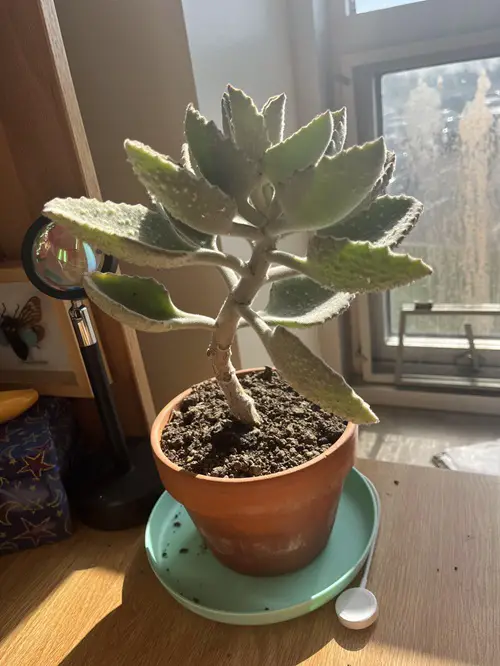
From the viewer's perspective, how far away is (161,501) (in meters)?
0.63

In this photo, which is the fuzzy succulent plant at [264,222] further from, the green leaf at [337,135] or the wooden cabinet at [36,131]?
the wooden cabinet at [36,131]

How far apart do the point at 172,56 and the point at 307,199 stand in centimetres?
40

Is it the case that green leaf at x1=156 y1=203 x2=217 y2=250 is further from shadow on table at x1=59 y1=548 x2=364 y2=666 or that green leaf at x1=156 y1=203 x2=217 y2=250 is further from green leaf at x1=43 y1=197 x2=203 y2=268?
shadow on table at x1=59 y1=548 x2=364 y2=666

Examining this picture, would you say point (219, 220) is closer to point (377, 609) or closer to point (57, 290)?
point (57, 290)

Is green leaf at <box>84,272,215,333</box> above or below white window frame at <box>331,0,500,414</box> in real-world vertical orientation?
below

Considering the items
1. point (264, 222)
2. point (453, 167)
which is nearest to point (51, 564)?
point (264, 222)

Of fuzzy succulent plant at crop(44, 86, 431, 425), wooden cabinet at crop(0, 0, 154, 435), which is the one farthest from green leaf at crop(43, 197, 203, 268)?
wooden cabinet at crop(0, 0, 154, 435)

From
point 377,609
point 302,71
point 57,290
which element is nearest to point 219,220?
point 57,290

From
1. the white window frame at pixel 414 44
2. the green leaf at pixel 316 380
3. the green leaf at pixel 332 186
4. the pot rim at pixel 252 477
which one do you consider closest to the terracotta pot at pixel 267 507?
the pot rim at pixel 252 477

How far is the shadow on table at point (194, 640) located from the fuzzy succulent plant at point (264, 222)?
0.24m

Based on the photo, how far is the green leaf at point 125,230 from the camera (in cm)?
35

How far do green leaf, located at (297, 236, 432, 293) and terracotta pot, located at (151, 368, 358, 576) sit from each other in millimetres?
169

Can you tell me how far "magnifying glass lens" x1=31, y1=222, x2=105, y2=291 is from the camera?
1.74 ft

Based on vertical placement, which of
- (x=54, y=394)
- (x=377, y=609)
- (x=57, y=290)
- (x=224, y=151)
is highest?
(x=224, y=151)
